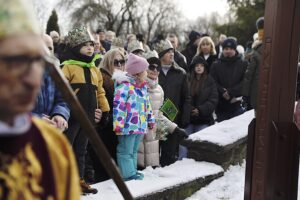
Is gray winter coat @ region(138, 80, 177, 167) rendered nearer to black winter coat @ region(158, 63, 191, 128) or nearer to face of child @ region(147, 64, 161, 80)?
face of child @ region(147, 64, 161, 80)

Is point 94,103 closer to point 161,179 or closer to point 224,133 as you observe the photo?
point 161,179

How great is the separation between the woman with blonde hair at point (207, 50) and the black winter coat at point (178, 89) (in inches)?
71.5

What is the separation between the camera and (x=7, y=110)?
1.24 metres

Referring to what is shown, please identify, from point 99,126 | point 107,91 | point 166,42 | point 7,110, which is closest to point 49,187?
point 7,110

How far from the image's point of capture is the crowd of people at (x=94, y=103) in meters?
1.25

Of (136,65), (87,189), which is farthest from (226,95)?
(87,189)

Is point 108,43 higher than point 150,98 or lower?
higher

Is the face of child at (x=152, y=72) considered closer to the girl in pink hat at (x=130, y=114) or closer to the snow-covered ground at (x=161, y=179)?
the girl in pink hat at (x=130, y=114)

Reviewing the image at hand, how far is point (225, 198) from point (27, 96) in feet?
12.9

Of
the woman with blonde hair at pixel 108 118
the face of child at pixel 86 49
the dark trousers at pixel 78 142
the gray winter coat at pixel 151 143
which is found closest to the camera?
the dark trousers at pixel 78 142

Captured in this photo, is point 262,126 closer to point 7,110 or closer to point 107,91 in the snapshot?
point 107,91

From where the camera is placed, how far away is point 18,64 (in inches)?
48.4

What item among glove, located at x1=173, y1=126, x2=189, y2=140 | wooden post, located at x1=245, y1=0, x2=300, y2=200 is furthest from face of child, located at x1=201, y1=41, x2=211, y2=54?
wooden post, located at x1=245, y1=0, x2=300, y2=200

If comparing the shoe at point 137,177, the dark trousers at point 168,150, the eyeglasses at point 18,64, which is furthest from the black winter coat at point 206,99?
the eyeglasses at point 18,64
